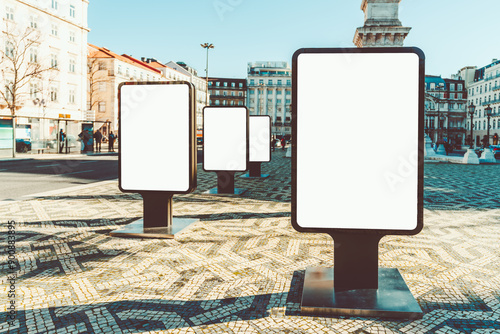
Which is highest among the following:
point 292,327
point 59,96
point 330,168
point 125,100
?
point 59,96

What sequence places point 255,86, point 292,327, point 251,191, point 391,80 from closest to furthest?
point 292,327 → point 391,80 → point 251,191 → point 255,86

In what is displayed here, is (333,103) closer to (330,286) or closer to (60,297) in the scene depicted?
(330,286)

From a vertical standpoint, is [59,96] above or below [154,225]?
above

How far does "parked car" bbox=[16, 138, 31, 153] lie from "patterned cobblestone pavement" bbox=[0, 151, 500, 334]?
2172 centimetres

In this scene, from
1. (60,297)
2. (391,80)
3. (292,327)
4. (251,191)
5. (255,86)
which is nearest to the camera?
(292,327)

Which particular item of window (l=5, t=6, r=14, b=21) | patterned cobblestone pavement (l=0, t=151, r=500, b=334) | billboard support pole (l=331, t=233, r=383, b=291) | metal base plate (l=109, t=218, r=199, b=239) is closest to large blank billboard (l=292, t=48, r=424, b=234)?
billboard support pole (l=331, t=233, r=383, b=291)

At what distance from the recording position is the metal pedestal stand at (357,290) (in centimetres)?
279

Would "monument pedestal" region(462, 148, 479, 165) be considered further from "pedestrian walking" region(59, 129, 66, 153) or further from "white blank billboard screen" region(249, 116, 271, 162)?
"pedestrian walking" region(59, 129, 66, 153)

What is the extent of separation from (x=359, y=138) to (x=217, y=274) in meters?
1.77

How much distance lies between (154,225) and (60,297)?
7.28 ft

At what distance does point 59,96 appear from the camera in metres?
41.5

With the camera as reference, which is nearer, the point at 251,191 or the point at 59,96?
the point at 251,191

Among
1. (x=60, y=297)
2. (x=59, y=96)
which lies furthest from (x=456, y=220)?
(x=59, y=96)

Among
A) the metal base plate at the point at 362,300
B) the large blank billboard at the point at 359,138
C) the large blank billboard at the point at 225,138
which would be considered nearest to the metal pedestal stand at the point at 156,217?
the metal base plate at the point at 362,300
